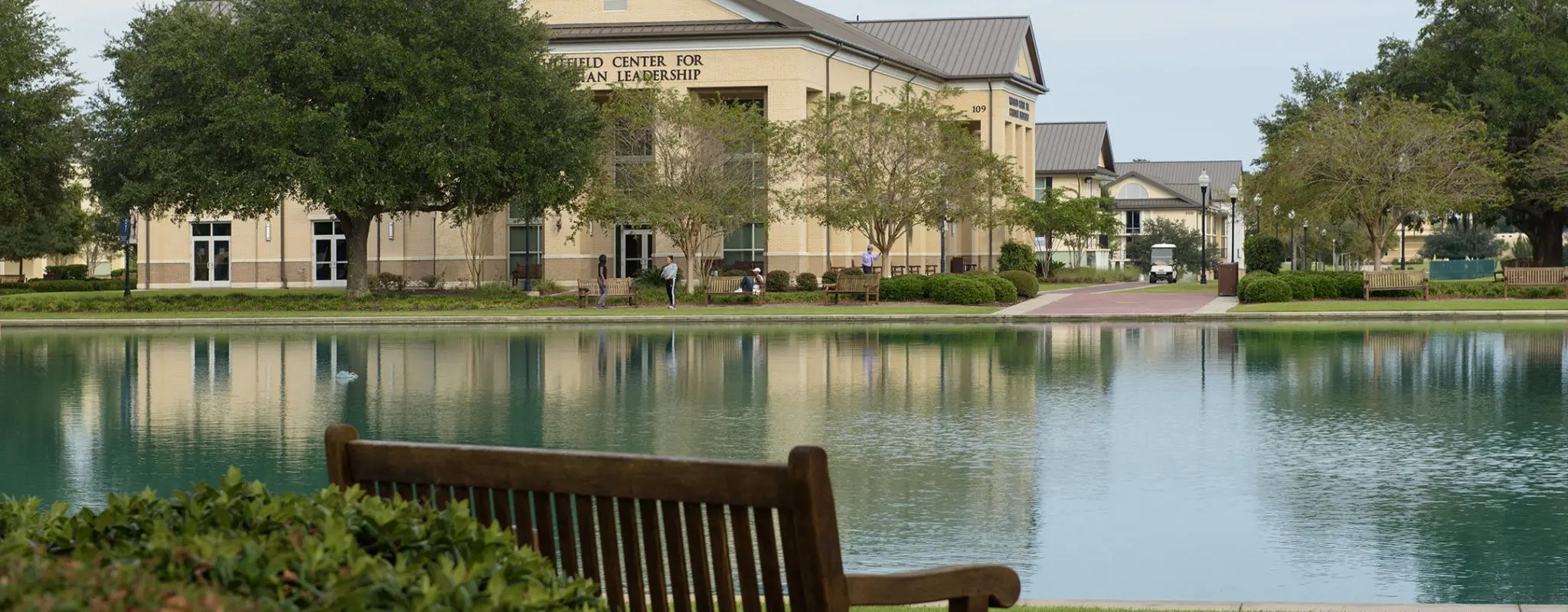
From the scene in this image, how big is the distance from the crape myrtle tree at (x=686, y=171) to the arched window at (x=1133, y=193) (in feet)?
227

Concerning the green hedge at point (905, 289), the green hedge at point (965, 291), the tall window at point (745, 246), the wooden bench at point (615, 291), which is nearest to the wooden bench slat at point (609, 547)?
the green hedge at point (965, 291)

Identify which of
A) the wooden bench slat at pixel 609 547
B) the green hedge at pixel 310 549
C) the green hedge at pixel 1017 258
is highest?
the green hedge at pixel 1017 258

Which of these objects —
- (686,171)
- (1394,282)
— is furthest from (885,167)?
(1394,282)

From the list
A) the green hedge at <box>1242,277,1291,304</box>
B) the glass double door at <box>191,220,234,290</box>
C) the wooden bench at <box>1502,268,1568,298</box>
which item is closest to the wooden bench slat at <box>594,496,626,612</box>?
the green hedge at <box>1242,277,1291,304</box>

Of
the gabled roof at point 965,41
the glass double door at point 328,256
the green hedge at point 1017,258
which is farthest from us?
the gabled roof at point 965,41

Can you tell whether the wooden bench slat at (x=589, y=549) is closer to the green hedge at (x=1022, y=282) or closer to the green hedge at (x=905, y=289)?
the green hedge at (x=905, y=289)

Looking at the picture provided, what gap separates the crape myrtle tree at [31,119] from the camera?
45.3 m

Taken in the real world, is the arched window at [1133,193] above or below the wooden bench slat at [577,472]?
above

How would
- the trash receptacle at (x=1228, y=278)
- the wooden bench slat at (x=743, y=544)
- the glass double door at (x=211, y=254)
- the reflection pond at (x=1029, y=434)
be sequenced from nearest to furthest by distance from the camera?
the wooden bench slat at (x=743, y=544) < the reflection pond at (x=1029, y=434) < the trash receptacle at (x=1228, y=278) < the glass double door at (x=211, y=254)

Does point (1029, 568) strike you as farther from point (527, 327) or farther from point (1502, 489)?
point (527, 327)

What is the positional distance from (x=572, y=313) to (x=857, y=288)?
29.2ft

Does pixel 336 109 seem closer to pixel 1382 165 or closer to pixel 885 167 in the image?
pixel 885 167

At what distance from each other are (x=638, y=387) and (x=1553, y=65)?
44.4m

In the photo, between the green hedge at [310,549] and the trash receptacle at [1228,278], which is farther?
the trash receptacle at [1228,278]
